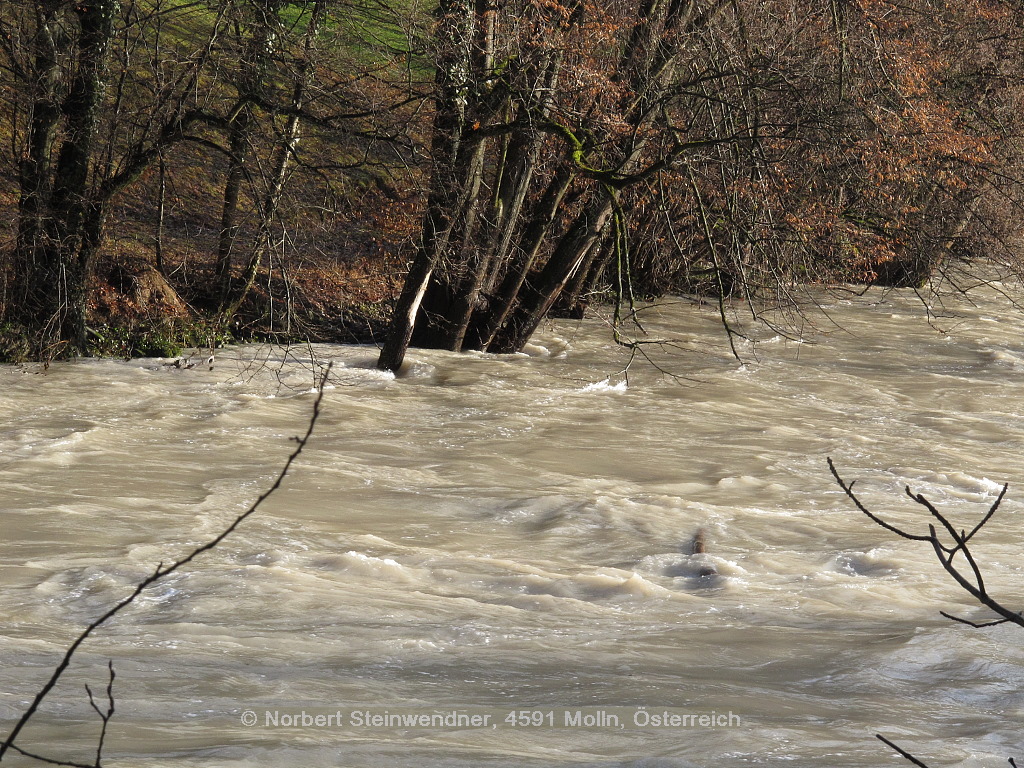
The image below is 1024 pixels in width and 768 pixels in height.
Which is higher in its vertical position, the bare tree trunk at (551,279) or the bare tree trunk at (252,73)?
the bare tree trunk at (252,73)

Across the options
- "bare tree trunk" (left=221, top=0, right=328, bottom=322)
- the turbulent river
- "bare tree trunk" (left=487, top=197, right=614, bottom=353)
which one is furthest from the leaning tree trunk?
"bare tree trunk" (left=487, top=197, right=614, bottom=353)

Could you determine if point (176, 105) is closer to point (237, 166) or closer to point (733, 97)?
point (237, 166)

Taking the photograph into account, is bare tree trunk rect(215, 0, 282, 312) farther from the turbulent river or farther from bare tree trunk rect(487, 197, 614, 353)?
bare tree trunk rect(487, 197, 614, 353)

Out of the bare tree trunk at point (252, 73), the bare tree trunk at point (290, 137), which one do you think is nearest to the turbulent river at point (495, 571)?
the bare tree trunk at point (290, 137)

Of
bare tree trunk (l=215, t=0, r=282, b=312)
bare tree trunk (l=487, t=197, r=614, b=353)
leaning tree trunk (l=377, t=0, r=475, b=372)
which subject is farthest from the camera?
bare tree trunk (l=487, t=197, r=614, b=353)

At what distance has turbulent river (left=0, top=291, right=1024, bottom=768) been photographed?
4191mm

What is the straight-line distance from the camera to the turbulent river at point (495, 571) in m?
4.19

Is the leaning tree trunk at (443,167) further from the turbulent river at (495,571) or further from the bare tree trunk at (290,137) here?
the bare tree trunk at (290,137)

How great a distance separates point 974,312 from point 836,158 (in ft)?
34.8

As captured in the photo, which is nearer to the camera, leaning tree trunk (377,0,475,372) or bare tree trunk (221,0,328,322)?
bare tree trunk (221,0,328,322)

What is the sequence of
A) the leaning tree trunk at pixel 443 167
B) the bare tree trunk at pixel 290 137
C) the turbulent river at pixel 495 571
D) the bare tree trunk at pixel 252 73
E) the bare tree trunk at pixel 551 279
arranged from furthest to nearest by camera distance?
the bare tree trunk at pixel 551 279, the leaning tree trunk at pixel 443 167, the bare tree trunk at pixel 290 137, the bare tree trunk at pixel 252 73, the turbulent river at pixel 495 571

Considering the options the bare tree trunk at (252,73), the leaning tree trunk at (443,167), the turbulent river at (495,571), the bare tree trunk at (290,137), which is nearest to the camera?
the turbulent river at (495,571)

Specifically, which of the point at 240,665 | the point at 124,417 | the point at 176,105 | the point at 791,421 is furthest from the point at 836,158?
the point at 240,665

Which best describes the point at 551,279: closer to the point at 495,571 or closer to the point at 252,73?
the point at 252,73
